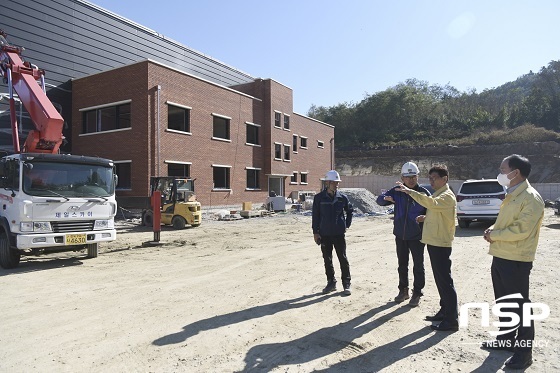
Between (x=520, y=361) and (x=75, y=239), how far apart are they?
8.13 metres

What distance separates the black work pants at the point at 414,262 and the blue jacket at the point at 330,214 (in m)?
0.92

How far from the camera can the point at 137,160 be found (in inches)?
784

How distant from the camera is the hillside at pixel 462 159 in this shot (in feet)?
144

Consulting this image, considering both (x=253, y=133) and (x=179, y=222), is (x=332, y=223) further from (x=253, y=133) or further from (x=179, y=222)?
(x=253, y=133)

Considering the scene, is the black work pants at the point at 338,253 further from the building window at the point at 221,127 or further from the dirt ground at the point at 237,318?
the building window at the point at 221,127

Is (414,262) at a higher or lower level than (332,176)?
lower

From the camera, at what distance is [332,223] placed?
227 inches

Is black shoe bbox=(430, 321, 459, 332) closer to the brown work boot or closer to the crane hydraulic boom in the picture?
the brown work boot

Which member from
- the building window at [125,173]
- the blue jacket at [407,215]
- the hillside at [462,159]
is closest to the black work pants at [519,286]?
the blue jacket at [407,215]

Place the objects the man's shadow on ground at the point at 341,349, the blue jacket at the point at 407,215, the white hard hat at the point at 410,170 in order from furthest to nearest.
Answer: the blue jacket at the point at 407,215 → the white hard hat at the point at 410,170 → the man's shadow on ground at the point at 341,349

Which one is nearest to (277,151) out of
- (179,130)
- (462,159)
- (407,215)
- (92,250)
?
(179,130)

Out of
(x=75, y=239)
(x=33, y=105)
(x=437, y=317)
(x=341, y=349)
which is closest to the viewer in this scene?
(x=341, y=349)

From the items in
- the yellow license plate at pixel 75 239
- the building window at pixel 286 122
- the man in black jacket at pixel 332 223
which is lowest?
the yellow license plate at pixel 75 239

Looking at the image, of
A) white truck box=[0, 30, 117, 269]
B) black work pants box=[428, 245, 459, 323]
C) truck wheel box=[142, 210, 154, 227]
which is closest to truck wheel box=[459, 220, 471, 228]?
black work pants box=[428, 245, 459, 323]
